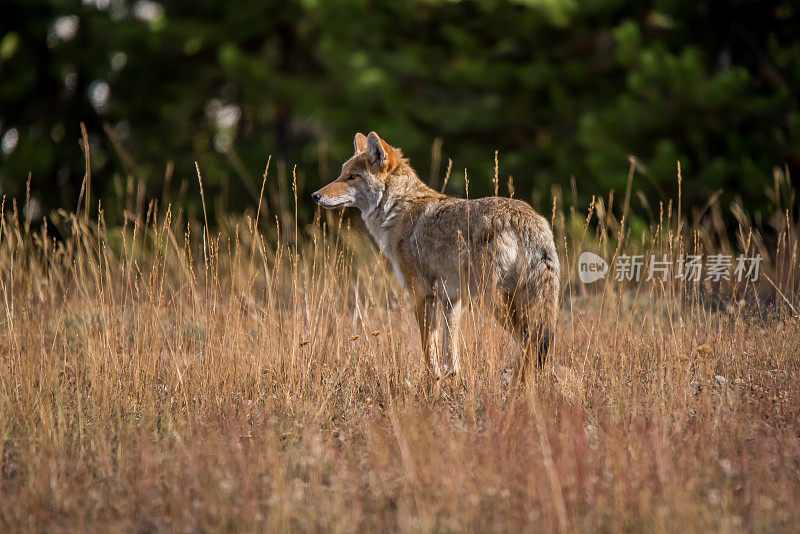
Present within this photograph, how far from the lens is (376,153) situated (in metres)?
5.93

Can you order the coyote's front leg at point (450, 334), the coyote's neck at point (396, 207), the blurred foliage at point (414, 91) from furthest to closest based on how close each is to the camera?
the blurred foliage at point (414, 91), the coyote's neck at point (396, 207), the coyote's front leg at point (450, 334)

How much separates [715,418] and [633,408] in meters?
→ 0.43

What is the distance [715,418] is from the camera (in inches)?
158

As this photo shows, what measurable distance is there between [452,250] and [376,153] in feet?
3.77

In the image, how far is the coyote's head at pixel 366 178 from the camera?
5.87 meters

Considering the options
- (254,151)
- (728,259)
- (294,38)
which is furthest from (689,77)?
(294,38)

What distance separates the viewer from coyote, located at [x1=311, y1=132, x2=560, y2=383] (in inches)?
190

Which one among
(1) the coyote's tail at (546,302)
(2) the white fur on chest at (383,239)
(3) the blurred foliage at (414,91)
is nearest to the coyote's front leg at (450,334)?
(2) the white fur on chest at (383,239)

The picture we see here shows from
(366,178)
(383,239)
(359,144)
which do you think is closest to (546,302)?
(383,239)

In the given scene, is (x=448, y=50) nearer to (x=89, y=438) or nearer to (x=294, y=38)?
(x=294, y=38)

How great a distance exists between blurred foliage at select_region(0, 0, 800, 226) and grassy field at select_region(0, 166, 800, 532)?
5.89 ft

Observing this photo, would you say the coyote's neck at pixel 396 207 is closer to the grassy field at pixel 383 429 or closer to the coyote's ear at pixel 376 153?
the coyote's ear at pixel 376 153

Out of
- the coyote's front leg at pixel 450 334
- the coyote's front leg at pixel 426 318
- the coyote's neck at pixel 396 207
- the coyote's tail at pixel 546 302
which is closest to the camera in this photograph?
the coyote's tail at pixel 546 302

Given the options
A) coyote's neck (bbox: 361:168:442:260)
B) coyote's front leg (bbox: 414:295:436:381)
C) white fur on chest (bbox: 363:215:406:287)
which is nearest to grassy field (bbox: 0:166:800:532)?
coyote's front leg (bbox: 414:295:436:381)
